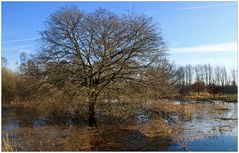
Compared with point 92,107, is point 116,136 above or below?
below

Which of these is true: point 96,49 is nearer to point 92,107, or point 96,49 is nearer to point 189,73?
point 92,107

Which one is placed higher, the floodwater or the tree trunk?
the tree trunk

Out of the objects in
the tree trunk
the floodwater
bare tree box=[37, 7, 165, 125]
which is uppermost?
bare tree box=[37, 7, 165, 125]

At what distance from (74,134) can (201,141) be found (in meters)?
4.45

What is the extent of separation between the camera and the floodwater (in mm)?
10414

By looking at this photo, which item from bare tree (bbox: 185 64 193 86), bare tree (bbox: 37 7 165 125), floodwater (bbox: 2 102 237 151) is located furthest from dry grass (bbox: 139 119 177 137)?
bare tree (bbox: 185 64 193 86)

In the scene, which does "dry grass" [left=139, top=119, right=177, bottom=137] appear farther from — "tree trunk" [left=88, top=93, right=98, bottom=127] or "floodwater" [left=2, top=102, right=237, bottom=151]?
"tree trunk" [left=88, top=93, right=98, bottom=127]

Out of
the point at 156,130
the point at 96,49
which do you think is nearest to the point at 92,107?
the point at 96,49

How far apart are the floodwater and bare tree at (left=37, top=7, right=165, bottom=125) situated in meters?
2.07

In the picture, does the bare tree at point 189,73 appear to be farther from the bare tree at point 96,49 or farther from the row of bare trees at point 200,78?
the bare tree at point 96,49

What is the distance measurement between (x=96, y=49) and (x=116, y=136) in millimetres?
4730

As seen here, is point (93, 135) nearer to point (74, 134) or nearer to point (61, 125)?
point (74, 134)

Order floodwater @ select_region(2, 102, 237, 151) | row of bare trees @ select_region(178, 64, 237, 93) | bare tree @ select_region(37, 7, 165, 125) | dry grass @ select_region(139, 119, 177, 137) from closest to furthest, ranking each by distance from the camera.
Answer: floodwater @ select_region(2, 102, 237, 151) → dry grass @ select_region(139, 119, 177, 137) → bare tree @ select_region(37, 7, 165, 125) → row of bare trees @ select_region(178, 64, 237, 93)

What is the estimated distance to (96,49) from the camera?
51.1ft
